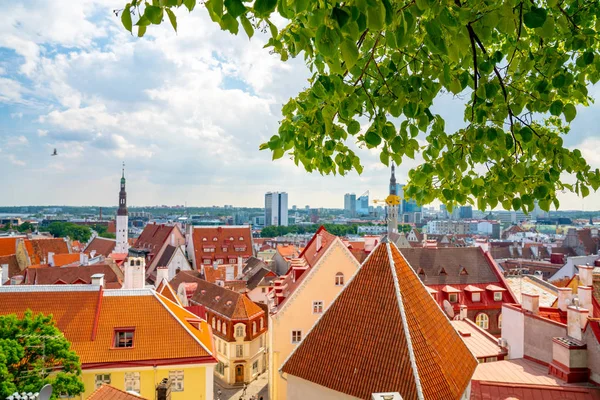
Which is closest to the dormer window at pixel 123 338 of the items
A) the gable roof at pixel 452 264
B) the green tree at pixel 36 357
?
the green tree at pixel 36 357

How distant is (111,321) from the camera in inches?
747

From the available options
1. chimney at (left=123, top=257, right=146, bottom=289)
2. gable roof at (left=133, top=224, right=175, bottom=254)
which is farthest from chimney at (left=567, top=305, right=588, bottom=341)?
gable roof at (left=133, top=224, right=175, bottom=254)

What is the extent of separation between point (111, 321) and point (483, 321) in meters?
22.3

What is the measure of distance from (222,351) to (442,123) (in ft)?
104

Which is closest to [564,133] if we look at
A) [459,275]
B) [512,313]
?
[512,313]

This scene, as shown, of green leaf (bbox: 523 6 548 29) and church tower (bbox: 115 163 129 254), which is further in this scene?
church tower (bbox: 115 163 129 254)

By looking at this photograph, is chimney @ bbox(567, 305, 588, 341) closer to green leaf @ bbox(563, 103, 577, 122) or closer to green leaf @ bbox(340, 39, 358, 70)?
green leaf @ bbox(563, 103, 577, 122)

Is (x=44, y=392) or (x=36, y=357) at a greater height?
(x=44, y=392)

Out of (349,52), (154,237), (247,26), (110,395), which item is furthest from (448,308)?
(154,237)

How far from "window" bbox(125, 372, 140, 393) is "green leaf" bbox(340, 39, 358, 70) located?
1820 cm

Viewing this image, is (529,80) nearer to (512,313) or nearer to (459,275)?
(512,313)

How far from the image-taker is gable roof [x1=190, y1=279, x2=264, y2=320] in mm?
32562

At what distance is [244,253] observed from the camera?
61469 millimetres

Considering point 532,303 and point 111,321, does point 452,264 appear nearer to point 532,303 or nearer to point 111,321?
point 532,303
